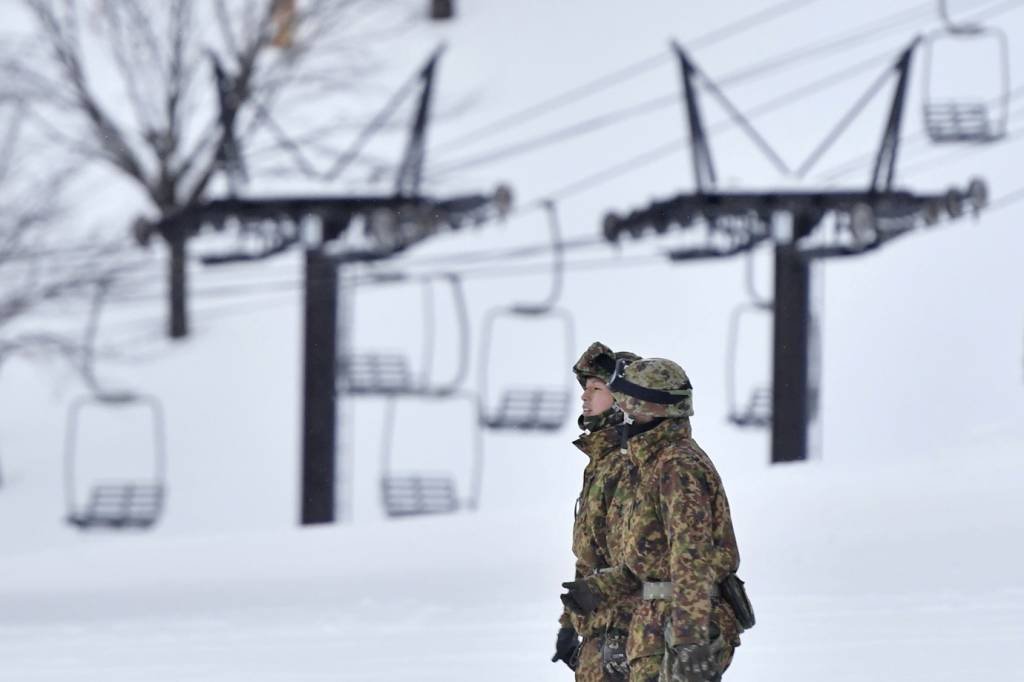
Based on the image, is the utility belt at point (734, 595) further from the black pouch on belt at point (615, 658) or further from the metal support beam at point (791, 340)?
the metal support beam at point (791, 340)

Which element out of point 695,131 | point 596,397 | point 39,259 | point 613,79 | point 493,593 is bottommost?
point 493,593

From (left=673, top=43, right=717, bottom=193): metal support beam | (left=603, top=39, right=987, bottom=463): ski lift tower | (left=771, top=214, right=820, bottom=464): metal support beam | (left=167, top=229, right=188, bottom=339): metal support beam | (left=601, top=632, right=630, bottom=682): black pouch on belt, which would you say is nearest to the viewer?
(left=601, top=632, right=630, bottom=682): black pouch on belt

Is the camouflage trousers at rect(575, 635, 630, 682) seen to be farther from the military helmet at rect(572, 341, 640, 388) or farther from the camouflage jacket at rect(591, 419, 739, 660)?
the military helmet at rect(572, 341, 640, 388)

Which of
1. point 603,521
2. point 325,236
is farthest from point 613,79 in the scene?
point 603,521

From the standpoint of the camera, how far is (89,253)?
1012 inches

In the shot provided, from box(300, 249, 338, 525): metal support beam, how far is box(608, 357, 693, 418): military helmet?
9413 mm

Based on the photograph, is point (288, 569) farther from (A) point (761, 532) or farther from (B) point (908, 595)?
(B) point (908, 595)

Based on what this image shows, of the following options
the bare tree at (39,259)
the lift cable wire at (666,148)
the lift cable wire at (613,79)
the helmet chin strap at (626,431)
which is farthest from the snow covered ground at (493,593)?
the lift cable wire at (613,79)

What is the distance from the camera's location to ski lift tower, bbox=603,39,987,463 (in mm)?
13703

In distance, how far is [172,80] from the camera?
90.9 feet

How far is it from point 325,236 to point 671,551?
10040mm

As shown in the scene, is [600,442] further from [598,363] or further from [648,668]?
[648,668]

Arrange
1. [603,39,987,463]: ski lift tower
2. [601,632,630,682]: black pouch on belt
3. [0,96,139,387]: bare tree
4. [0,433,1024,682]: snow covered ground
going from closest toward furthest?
[601,632,630,682]: black pouch on belt → [0,433,1024,682]: snow covered ground → [603,39,987,463]: ski lift tower → [0,96,139,387]: bare tree

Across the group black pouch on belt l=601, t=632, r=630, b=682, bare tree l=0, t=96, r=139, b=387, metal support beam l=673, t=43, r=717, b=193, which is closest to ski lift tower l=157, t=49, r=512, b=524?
metal support beam l=673, t=43, r=717, b=193
